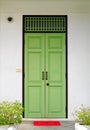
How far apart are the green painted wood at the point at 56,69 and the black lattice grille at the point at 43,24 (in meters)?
0.19

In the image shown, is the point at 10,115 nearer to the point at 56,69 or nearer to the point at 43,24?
the point at 56,69

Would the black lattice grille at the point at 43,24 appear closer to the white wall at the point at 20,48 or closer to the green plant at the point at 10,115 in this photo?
the white wall at the point at 20,48

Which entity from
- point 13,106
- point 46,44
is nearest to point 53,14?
point 46,44

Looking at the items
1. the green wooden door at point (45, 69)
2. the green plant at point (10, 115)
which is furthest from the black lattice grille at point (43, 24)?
the green plant at point (10, 115)

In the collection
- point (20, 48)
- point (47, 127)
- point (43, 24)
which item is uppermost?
point (43, 24)

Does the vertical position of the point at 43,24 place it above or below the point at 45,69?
above

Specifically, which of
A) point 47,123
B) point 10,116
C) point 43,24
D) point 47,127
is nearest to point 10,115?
point 10,116

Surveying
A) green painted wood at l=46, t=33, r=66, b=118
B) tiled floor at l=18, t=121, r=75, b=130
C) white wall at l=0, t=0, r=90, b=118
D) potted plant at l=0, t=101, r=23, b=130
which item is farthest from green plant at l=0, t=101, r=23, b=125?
green painted wood at l=46, t=33, r=66, b=118

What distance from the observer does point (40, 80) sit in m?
8.06

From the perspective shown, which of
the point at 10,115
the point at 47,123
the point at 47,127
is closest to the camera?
the point at 10,115

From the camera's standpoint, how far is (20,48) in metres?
7.98

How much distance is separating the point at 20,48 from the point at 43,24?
0.91 metres

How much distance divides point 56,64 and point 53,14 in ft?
4.47

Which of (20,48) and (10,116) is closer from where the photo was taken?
(10,116)
